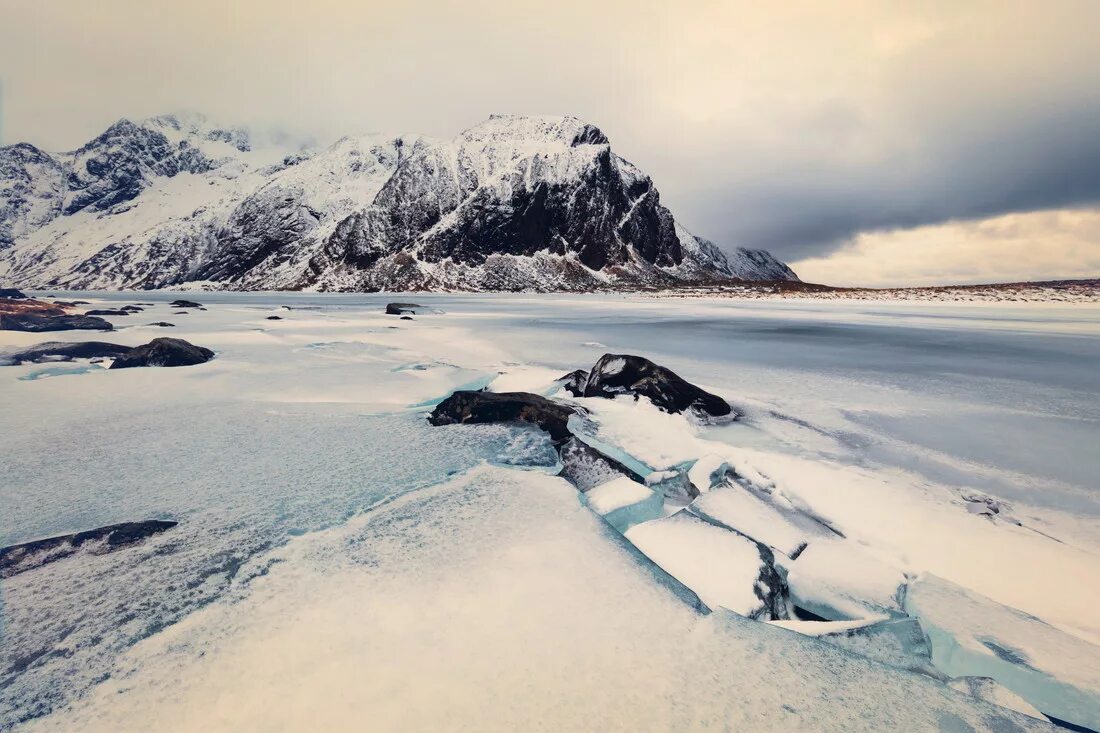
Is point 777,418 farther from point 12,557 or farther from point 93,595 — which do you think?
point 12,557

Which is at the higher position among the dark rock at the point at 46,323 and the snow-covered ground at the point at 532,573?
the dark rock at the point at 46,323

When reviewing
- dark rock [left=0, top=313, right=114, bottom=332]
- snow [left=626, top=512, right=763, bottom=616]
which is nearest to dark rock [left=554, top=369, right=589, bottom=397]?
snow [left=626, top=512, right=763, bottom=616]

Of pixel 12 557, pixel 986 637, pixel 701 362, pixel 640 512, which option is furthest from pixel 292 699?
pixel 701 362

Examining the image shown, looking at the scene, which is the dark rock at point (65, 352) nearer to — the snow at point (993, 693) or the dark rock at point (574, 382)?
the dark rock at point (574, 382)

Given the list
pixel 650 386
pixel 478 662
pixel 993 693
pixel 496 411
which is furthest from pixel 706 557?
pixel 650 386

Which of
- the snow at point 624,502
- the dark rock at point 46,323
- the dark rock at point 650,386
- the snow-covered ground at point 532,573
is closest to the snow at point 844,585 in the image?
the snow-covered ground at point 532,573

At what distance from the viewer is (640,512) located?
4.99 m

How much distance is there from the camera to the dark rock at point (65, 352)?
39.6ft

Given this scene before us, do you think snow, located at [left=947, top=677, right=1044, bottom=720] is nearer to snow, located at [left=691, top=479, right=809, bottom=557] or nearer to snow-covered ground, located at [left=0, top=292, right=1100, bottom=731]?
snow-covered ground, located at [left=0, top=292, right=1100, bottom=731]

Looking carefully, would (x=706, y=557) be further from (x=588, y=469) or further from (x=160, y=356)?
(x=160, y=356)

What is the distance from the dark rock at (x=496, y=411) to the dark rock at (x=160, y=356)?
8.57 meters

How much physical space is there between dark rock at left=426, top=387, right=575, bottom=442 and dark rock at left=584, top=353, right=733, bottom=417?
74.1 inches

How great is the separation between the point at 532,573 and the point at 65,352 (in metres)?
15.7

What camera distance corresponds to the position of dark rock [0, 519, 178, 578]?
3.61 m
